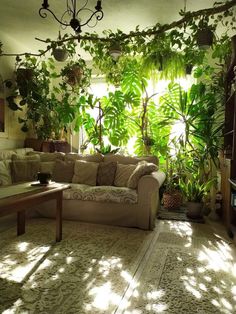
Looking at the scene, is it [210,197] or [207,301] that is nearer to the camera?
[207,301]

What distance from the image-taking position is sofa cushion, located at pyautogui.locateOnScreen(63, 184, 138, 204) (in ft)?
11.0

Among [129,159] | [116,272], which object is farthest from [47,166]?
[116,272]

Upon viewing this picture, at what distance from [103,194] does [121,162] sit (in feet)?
2.72

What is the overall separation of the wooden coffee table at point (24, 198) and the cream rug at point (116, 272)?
0.79 ft

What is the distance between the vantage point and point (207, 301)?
179 centimetres

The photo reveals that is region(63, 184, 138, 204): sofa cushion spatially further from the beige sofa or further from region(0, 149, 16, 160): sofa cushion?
region(0, 149, 16, 160): sofa cushion

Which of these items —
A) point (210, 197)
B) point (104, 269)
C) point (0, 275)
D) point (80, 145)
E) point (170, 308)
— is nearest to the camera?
point (170, 308)

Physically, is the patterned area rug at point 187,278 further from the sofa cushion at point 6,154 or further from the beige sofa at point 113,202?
the sofa cushion at point 6,154

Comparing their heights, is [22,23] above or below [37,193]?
above

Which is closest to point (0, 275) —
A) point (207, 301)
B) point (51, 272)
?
point (51, 272)

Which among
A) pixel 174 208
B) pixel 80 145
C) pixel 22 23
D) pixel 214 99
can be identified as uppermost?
pixel 22 23

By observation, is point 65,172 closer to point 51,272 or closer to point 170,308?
point 51,272

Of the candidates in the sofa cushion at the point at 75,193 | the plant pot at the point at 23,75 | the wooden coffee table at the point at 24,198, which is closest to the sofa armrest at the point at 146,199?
the sofa cushion at the point at 75,193

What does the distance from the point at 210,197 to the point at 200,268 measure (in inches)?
88.4
